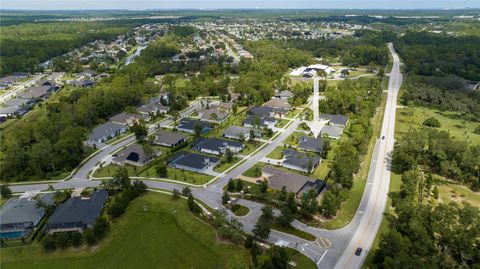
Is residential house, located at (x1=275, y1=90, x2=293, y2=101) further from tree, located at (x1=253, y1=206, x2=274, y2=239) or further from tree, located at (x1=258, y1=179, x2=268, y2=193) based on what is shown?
tree, located at (x1=253, y1=206, x2=274, y2=239)

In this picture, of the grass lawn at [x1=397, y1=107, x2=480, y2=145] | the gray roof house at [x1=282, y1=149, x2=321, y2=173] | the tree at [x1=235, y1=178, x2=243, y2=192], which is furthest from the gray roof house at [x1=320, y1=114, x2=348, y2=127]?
the tree at [x1=235, y1=178, x2=243, y2=192]

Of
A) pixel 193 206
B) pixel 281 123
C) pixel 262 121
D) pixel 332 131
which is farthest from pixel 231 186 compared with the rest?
pixel 281 123

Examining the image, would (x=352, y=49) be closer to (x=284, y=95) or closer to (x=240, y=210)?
(x=284, y=95)

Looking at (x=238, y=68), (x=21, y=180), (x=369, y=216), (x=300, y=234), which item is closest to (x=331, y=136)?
(x=369, y=216)

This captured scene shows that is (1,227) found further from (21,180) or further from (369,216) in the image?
(369,216)

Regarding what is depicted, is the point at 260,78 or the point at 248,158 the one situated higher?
the point at 260,78

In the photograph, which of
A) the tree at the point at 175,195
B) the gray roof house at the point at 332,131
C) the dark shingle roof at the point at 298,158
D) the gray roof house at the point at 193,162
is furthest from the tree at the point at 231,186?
the gray roof house at the point at 332,131

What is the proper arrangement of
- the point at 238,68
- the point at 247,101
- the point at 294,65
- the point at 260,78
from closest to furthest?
the point at 247,101 < the point at 260,78 < the point at 238,68 < the point at 294,65
